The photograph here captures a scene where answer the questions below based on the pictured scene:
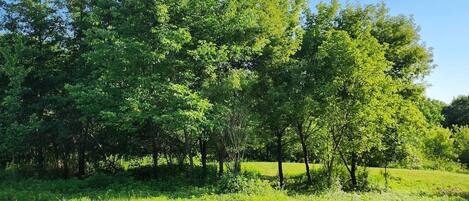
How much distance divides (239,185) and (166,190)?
3.54 metres

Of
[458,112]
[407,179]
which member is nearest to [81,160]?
[407,179]

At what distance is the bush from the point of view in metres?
17.7

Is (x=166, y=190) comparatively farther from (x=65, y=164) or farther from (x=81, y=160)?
(x=65, y=164)

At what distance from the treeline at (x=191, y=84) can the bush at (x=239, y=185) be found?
7.47 ft

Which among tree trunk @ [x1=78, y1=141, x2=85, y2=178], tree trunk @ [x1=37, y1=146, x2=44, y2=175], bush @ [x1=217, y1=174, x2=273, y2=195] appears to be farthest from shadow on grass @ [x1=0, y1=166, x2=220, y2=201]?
tree trunk @ [x1=37, y1=146, x2=44, y2=175]

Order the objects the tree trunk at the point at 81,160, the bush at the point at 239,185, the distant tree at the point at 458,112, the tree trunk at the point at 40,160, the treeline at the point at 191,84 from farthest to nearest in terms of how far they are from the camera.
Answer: the distant tree at the point at 458,112
the tree trunk at the point at 40,160
the tree trunk at the point at 81,160
the treeline at the point at 191,84
the bush at the point at 239,185

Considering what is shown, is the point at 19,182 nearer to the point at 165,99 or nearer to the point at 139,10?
the point at 165,99

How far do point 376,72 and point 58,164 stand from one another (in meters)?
19.8

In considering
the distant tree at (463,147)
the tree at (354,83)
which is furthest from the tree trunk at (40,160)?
the distant tree at (463,147)

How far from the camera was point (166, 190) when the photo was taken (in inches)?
757

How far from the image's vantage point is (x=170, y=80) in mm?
20250

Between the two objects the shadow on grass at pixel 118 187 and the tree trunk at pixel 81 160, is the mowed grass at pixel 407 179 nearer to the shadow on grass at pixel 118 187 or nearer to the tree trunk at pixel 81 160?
the shadow on grass at pixel 118 187

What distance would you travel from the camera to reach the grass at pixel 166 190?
53.0 feet

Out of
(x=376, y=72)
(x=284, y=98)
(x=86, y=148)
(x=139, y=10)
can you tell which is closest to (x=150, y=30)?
(x=139, y=10)
